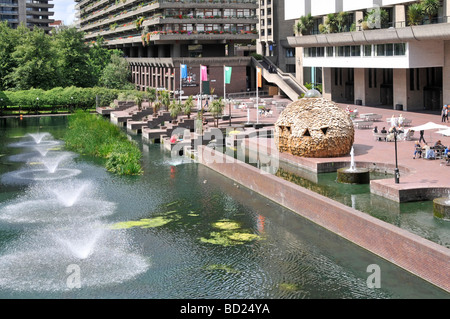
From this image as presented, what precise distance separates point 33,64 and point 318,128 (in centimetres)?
5862

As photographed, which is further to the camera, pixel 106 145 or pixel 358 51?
pixel 358 51

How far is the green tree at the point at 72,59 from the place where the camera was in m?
86.8

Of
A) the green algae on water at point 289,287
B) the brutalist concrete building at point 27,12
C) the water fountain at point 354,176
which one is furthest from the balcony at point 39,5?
the green algae on water at point 289,287

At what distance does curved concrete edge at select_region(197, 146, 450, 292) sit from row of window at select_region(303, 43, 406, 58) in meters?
25.7

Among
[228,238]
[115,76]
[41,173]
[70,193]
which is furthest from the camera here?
[115,76]

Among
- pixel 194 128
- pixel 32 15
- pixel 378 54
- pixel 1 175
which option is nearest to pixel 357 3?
pixel 378 54

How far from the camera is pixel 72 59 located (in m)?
88.0

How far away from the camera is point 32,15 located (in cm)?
17638

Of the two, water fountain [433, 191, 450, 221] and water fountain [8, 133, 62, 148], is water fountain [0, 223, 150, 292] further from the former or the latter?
water fountain [8, 133, 62, 148]

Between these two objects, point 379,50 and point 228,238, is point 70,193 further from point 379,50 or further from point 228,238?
point 379,50

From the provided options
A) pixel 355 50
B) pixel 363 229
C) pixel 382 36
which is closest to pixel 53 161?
pixel 363 229

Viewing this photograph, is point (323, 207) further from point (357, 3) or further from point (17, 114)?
point (17, 114)

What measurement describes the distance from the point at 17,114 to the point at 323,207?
59.4 metres

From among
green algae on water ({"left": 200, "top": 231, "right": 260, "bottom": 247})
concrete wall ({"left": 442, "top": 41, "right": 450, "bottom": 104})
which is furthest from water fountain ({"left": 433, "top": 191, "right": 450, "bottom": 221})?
concrete wall ({"left": 442, "top": 41, "right": 450, "bottom": 104})
